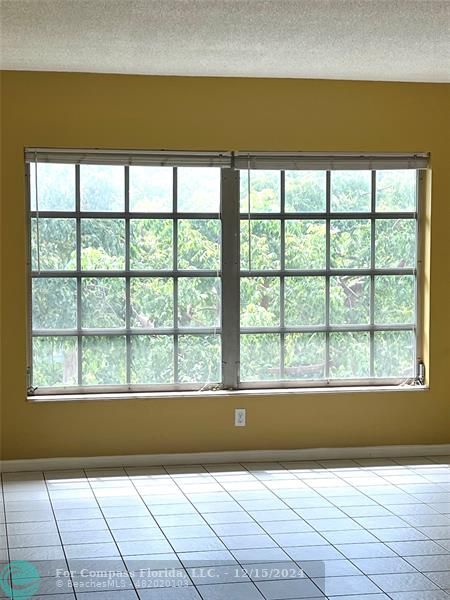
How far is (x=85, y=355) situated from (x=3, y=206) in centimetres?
101

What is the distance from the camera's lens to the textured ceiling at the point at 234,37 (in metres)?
4.01

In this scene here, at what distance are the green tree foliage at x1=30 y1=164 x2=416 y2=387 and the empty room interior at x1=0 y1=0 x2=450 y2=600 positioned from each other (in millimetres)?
12

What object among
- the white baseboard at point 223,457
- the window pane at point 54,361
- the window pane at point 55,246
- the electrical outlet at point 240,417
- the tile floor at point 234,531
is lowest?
the tile floor at point 234,531

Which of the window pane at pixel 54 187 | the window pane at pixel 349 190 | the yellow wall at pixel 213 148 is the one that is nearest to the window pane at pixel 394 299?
the yellow wall at pixel 213 148

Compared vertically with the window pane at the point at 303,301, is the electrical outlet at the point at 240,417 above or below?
below

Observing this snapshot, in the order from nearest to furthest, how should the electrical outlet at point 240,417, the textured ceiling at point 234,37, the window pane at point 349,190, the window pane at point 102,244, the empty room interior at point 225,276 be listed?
the textured ceiling at point 234,37, the empty room interior at point 225,276, the window pane at point 102,244, the electrical outlet at point 240,417, the window pane at point 349,190

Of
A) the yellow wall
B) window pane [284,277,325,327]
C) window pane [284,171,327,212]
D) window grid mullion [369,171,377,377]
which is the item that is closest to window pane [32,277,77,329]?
the yellow wall

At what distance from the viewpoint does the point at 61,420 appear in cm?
570

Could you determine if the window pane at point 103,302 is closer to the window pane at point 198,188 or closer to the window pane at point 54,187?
the window pane at point 54,187

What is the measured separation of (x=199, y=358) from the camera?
593 centimetres

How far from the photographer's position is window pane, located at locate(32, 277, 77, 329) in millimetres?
5730

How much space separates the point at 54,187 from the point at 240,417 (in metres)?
1.79

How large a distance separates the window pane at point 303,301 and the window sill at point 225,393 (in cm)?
42

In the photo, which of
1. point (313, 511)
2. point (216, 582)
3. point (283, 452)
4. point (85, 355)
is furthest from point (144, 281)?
point (216, 582)
